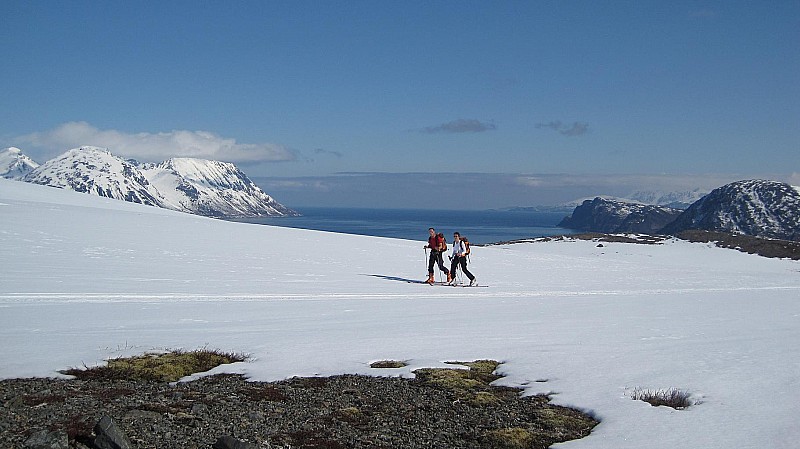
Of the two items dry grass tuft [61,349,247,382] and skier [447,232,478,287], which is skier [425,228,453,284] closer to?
skier [447,232,478,287]

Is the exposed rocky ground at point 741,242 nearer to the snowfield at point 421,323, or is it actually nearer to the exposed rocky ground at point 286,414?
the snowfield at point 421,323

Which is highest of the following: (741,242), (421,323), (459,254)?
(459,254)

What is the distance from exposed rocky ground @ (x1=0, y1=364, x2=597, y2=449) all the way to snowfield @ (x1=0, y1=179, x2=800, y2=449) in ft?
1.84

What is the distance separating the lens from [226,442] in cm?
670

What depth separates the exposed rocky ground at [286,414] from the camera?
23.0 ft

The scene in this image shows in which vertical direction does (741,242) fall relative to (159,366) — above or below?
above

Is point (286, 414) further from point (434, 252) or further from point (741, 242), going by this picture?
point (741, 242)

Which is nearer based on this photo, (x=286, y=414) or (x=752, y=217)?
(x=286, y=414)

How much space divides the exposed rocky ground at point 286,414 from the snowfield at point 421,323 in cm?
56

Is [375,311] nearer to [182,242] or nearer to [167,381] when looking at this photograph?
[167,381]

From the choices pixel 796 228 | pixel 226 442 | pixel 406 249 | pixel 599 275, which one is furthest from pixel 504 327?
pixel 796 228

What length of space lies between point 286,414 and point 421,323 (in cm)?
790

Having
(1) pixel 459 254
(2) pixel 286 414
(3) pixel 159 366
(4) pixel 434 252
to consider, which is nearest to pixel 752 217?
(1) pixel 459 254

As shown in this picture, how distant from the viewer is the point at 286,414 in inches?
315
